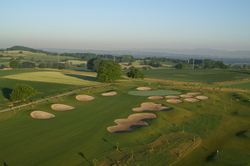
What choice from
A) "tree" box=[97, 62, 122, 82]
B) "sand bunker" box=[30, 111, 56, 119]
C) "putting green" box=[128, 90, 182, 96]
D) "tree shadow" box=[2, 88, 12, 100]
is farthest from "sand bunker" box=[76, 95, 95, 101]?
"tree" box=[97, 62, 122, 82]

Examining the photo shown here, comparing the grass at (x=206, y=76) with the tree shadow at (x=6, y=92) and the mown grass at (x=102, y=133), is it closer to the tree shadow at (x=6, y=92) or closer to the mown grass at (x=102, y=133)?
the mown grass at (x=102, y=133)

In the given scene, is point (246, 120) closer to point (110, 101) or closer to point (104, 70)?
point (110, 101)

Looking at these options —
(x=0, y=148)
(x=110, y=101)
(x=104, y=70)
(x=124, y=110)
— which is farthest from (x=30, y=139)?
(x=104, y=70)

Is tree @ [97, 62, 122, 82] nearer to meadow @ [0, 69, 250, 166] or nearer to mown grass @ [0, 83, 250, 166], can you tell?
mown grass @ [0, 83, 250, 166]

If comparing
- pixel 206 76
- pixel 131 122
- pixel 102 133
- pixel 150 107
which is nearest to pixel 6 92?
pixel 150 107

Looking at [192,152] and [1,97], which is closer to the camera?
[192,152]

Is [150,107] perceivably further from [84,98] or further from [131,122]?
[84,98]
